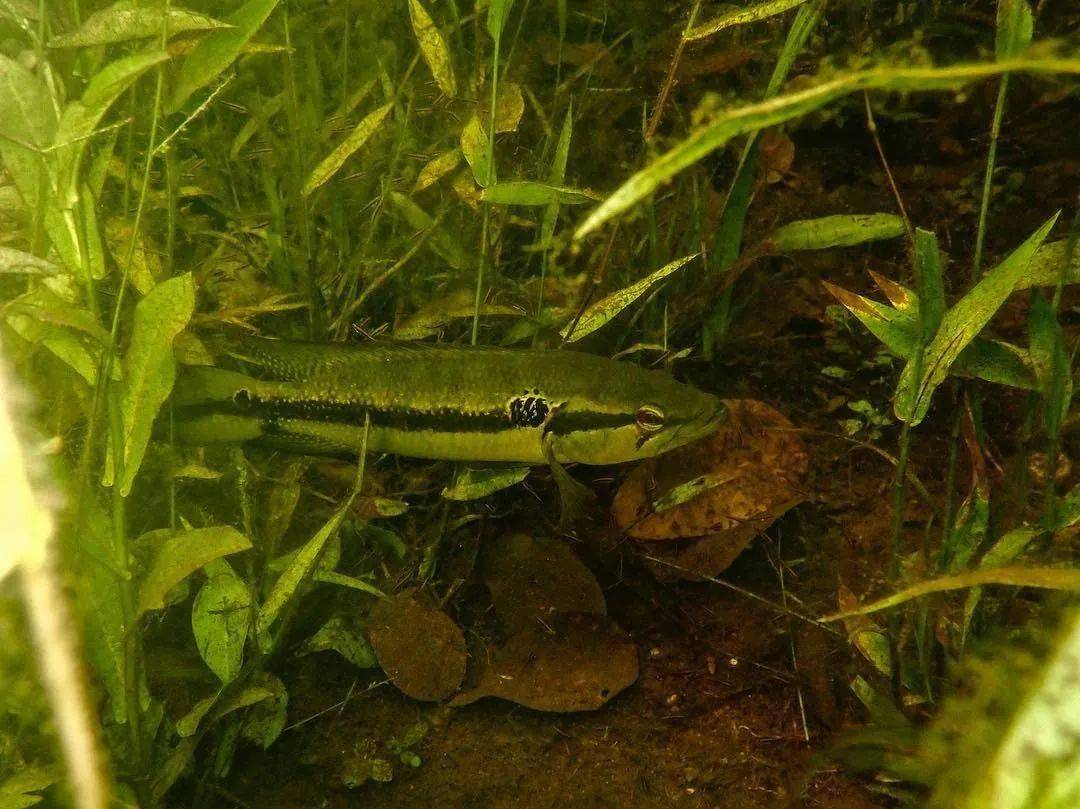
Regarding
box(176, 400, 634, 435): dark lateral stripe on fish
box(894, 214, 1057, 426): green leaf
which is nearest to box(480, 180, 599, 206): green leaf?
box(176, 400, 634, 435): dark lateral stripe on fish

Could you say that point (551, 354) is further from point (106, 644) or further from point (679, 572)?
point (106, 644)

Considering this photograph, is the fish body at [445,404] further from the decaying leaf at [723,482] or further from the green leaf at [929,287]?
the green leaf at [929,287]

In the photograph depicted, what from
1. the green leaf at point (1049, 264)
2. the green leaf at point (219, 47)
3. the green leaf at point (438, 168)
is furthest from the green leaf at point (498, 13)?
the green leaf at point (1049, 264)

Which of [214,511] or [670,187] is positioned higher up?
[670,187]

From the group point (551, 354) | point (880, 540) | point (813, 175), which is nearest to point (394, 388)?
Result: point (551, 354)

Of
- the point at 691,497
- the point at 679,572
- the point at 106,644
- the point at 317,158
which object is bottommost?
the point at 679,572

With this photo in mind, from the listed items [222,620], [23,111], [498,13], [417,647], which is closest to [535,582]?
[417,647]
